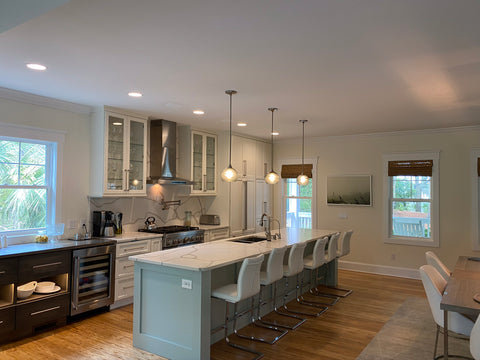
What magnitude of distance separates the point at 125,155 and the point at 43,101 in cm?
114

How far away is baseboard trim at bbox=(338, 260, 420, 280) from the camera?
21.4 feet

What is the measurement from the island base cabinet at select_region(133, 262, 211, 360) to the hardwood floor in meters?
0.16

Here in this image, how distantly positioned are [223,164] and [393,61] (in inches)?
159

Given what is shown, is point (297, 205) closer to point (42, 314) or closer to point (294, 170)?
point (294, 170)

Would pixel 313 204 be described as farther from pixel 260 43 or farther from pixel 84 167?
pixel 260 43

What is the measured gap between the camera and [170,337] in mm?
3357

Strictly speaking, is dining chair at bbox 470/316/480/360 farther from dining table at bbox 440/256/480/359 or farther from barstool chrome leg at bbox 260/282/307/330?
barstool chrome leg at bbox 260/282/307/330

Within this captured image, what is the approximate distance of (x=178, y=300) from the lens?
3307 mm

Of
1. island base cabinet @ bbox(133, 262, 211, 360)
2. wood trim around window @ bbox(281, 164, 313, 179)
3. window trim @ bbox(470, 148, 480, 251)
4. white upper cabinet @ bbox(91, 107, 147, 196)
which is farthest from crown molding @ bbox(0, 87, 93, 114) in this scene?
window trim @ bbox(470, 148, 480, 251)

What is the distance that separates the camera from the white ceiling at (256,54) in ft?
7.30

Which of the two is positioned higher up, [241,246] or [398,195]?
[398,195]

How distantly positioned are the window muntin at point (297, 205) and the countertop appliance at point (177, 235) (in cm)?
255

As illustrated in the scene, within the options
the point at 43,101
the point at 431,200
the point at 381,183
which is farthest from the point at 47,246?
→ the point at 431,200

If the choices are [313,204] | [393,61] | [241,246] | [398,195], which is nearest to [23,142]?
[241,246]
